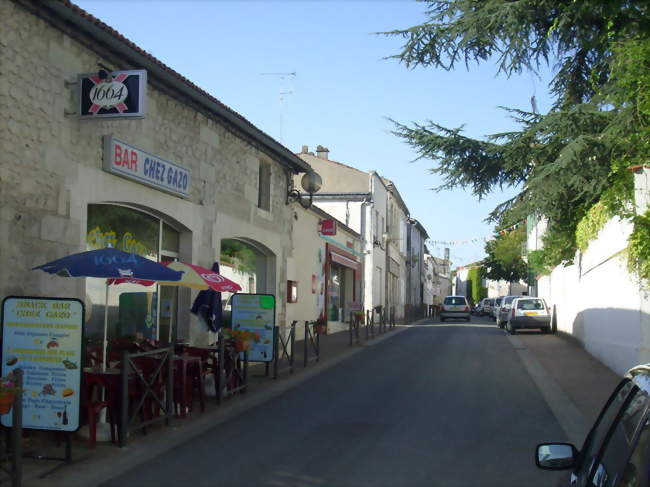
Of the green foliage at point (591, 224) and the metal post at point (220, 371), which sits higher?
the green foliage at point (591, 224)

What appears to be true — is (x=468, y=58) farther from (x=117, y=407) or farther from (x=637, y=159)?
(x=117, y=407)

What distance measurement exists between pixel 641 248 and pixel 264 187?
29.0 ft

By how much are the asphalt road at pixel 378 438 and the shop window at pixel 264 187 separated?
5333 millimetres

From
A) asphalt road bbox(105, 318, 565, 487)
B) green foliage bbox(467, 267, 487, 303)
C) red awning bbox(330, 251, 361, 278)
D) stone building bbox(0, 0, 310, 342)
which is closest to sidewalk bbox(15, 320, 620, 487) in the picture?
asphalt road bbox(105, 318, 565, 487)

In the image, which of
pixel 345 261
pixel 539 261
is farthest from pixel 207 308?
pixel 345 261

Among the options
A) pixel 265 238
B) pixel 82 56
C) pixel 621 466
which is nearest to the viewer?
pixel 621 466

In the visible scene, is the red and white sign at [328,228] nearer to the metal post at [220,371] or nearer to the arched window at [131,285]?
the arched window at [131,285]

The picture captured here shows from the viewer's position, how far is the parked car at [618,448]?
7.06 feet

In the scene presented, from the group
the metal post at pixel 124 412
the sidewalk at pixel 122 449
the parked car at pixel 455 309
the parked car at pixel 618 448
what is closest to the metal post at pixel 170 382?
the sidewalk at pixel 122 449

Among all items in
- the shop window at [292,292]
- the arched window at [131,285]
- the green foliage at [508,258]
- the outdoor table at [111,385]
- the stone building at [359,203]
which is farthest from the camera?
the green foliage at [508,258]

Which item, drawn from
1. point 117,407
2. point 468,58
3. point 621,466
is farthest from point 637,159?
point 621,466

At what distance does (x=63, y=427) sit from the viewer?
6340mm

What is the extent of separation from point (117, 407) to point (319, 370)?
686cm

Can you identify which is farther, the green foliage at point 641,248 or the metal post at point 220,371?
the green foliage at point 641,248
